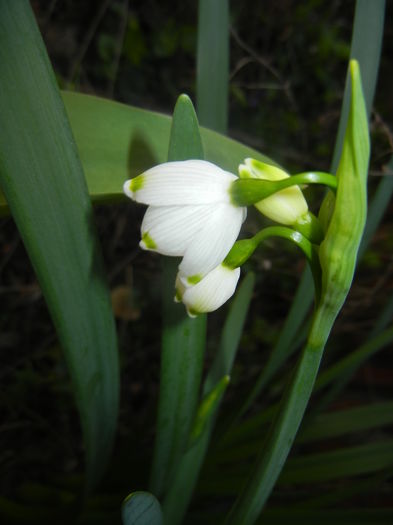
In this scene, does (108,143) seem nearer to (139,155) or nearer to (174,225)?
(139,155)

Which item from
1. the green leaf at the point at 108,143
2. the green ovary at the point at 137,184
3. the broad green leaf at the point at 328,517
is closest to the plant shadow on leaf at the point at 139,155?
the green leaf at the point at 108,143

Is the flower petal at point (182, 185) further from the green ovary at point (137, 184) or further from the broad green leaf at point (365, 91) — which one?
the broad green leaf at point (365, 91)

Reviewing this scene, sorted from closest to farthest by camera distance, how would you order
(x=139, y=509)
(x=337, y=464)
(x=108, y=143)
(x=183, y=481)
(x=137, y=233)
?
(x=139, y=509) < (x=108, y=143) < (x=183, y=481) < (x=337, y=464) < (x=137, y=233)

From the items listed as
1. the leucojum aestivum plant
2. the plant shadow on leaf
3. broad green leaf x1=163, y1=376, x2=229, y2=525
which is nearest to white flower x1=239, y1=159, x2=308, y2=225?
the leucojum aestivum plant

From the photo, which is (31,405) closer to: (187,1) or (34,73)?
(34,73)

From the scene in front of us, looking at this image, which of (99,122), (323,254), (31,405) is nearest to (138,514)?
(323,254)

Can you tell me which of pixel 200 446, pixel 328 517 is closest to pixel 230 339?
pixel 200 446

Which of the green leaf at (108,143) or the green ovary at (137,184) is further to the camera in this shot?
the green leaf at (108,143)
